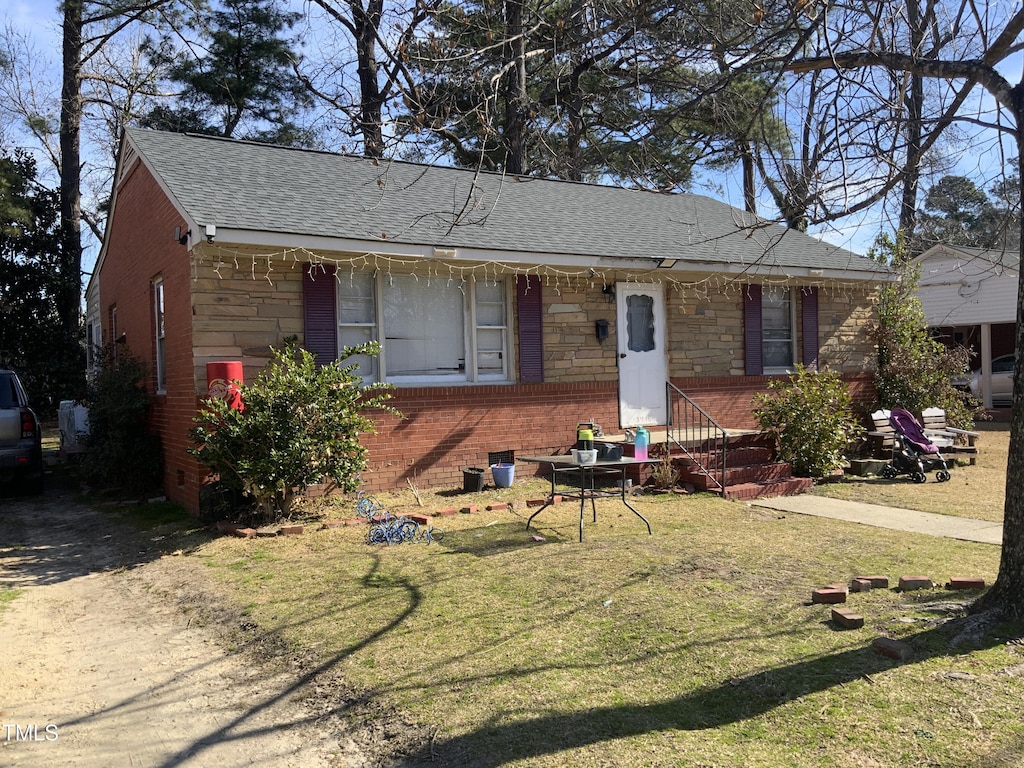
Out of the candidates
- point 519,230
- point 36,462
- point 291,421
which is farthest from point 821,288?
point 36,462

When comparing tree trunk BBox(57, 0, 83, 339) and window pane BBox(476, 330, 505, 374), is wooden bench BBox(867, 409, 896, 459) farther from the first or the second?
tree trunk BBox(57, 0, 83, 339)

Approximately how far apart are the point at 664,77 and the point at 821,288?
300 inches

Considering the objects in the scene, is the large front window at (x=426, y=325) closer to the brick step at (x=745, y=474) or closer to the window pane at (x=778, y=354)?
the brick step at (x=745, y=474)

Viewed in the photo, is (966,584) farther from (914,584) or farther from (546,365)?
(546,365)

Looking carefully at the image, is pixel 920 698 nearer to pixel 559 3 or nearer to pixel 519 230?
pixel 519 230

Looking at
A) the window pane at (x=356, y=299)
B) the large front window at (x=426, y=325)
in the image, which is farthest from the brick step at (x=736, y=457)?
the window pane at (x=356, y=299)

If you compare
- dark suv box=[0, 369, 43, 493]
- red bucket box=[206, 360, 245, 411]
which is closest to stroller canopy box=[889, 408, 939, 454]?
red bucket box=[206, 360, 245, 411]

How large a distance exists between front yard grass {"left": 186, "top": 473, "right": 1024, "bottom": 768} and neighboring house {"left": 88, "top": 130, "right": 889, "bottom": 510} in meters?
2.81

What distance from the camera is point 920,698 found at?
3.64 meters

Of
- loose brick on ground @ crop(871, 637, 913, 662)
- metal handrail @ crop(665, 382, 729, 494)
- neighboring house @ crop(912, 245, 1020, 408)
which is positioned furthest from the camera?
neighboring house @ crop(912, 245, 1020, 408)

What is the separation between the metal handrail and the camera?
1012cm

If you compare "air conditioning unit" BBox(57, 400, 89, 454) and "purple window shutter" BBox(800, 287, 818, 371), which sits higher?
"purple window shutter" BBox(800, 287, 818, 371)

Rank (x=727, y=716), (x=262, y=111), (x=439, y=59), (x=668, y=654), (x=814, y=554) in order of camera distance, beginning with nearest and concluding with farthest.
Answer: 1. (x=727, y=716)
2. (x=668, y=654)
3. (x=439, y=59)
4. (x=814, y=554)
5. (x=262, y=111)

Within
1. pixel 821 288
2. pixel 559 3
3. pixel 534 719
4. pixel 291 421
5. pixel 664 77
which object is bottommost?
pixel 534 719
